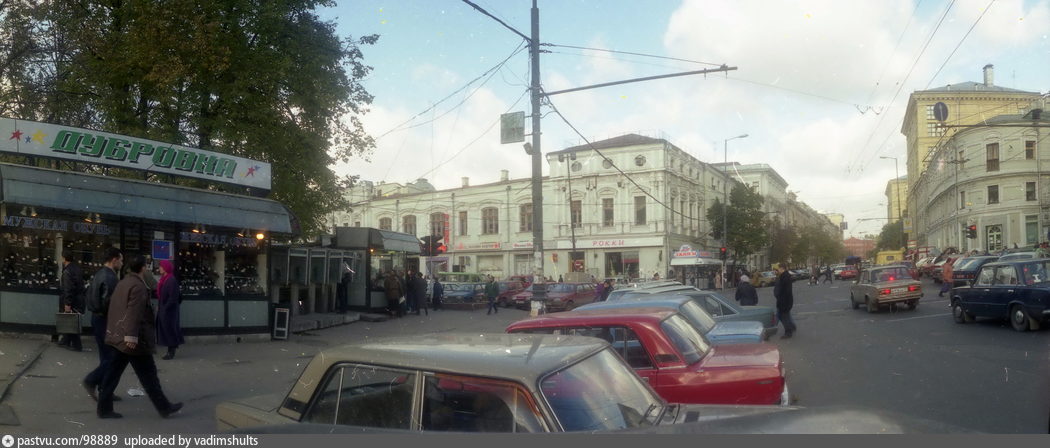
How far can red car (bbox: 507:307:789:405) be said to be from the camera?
5348 millimetres

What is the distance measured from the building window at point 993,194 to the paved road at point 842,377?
31.5m

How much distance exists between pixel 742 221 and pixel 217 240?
1949 inches

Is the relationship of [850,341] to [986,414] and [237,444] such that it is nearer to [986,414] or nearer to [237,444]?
[986,414]

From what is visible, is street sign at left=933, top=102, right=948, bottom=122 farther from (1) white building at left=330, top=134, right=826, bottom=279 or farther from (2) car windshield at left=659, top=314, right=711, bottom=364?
(1) white building at left=330, top=134, right=826, bottom=279

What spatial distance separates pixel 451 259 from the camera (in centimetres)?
5259

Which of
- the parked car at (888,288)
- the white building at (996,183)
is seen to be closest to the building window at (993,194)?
the white building at (996,183)

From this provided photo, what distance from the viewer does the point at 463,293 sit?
3341 centimetres

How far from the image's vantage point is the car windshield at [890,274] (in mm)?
21203

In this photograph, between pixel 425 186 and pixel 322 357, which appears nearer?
pixel 322 357

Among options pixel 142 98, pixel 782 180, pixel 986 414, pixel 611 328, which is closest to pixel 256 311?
pixel 142 98

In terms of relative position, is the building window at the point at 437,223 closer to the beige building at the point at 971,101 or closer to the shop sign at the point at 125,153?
the shop sign at the point at 125,153

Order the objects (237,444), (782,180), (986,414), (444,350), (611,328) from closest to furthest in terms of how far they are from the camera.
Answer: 1. (237,444)
2. (444,350)
3. (611,328)
4. (986,414)
5. (782,180)

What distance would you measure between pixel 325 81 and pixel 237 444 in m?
17.4

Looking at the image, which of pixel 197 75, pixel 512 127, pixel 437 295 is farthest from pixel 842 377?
pixel 437 295
